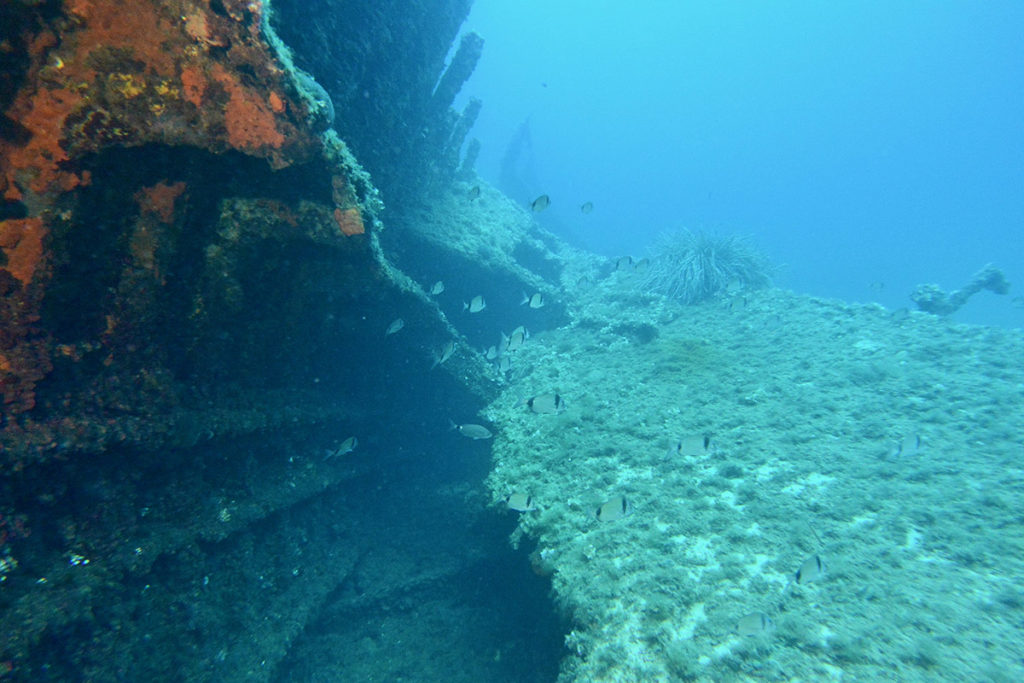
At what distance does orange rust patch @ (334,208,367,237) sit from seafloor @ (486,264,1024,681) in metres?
3.48

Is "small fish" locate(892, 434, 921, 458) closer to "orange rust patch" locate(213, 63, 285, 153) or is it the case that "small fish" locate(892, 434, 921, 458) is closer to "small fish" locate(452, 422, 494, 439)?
"small fish" locate(452, 422, 494, 439)

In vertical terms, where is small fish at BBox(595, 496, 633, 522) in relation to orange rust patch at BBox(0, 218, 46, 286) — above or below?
below

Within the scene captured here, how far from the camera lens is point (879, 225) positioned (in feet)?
366

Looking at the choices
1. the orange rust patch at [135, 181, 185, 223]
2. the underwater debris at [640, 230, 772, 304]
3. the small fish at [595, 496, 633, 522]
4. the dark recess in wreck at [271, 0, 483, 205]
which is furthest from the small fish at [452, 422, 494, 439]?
the underwater debris at [640, 230, 772, 304]

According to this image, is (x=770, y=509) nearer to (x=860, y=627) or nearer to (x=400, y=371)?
(x=860, y=627)

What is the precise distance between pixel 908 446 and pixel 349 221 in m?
6.90

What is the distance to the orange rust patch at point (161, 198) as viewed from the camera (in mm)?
3176

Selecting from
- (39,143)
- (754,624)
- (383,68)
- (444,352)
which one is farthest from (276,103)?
(754,624)

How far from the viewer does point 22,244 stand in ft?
9.18

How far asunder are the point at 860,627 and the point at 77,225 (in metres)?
6.43

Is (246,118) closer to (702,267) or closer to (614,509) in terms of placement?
(614,509)

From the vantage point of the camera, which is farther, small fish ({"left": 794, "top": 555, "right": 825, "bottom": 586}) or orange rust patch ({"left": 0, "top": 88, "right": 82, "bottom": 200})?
small fish ({"left": 794, "top": 555, "right": 825, "bottom": 586})

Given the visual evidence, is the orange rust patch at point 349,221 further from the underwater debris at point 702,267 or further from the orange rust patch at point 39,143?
the underwater debris at point 702,267

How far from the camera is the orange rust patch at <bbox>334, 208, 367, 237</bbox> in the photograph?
381cm
